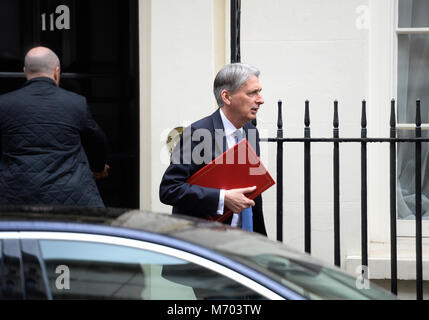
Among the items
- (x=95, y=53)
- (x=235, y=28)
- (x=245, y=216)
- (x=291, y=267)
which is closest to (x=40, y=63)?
(x=245, y=216)

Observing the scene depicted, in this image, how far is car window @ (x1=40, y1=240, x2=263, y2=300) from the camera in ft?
8.70

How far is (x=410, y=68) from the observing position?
630 centimetres

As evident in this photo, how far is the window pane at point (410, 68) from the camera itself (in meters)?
6.29

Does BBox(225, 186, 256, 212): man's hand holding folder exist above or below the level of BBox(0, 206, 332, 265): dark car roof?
below

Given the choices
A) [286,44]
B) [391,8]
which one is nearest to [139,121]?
[286,44]

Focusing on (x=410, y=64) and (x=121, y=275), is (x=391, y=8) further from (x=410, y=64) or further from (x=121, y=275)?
(x=121, y=275)

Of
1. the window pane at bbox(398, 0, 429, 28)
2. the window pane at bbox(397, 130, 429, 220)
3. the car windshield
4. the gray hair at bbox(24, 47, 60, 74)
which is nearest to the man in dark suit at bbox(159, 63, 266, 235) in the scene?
the gray hair at bbox(24, 47, 60, 74)

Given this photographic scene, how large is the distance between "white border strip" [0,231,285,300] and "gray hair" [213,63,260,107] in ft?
6.22

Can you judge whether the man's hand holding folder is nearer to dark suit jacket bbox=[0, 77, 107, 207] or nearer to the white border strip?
dark suit jacket bbox=[0, 77, 107, 207]

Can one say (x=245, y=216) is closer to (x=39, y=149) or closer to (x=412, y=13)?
(x=39, y=149)

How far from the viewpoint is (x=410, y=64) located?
20.7 ft

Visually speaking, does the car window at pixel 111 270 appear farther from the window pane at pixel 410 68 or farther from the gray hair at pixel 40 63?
the window pane at pixel 410 68

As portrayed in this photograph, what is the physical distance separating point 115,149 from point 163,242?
3.99 metres

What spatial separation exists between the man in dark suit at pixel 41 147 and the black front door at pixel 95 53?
185cm
